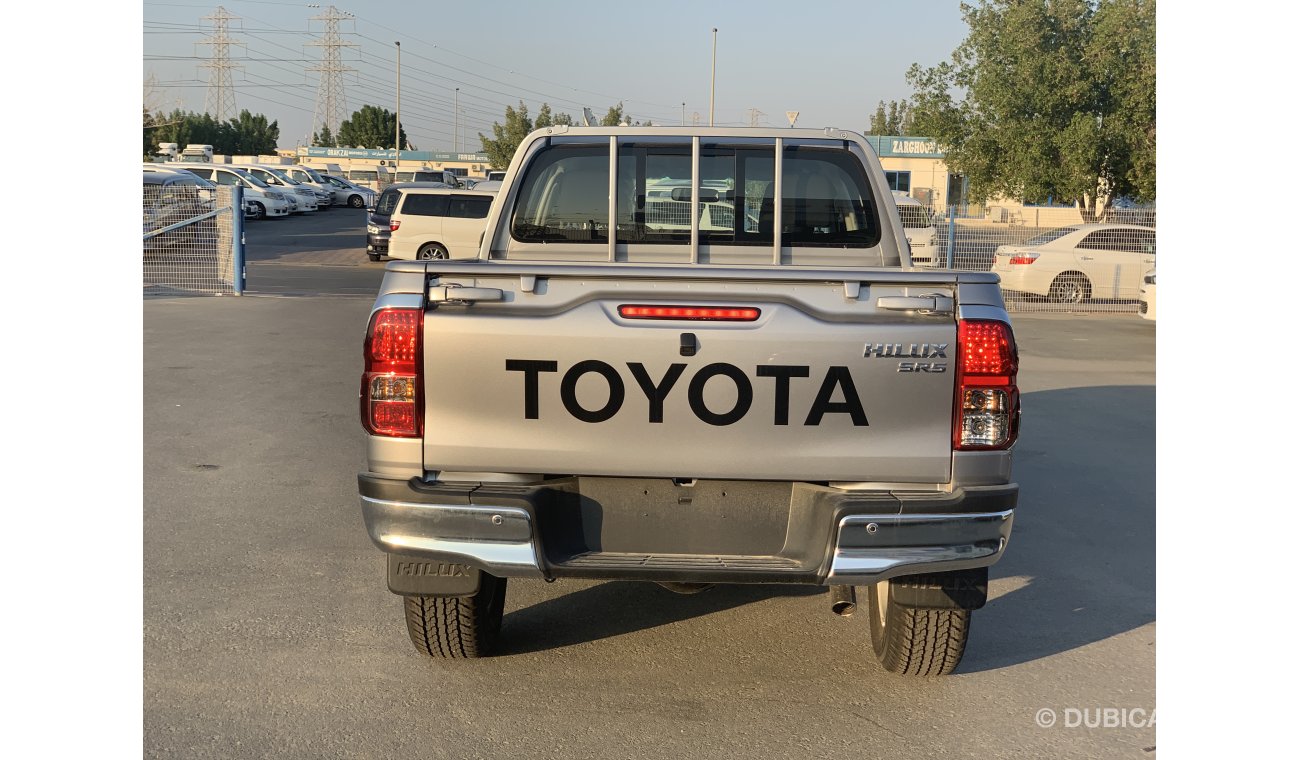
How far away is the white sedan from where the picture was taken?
64.4ft

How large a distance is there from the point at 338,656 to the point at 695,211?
2575mm

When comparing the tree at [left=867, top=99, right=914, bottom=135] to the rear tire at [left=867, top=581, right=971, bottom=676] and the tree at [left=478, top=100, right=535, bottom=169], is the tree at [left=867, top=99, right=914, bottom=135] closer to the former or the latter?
the tree at [left=478, top=100, right=535, bottom=169]

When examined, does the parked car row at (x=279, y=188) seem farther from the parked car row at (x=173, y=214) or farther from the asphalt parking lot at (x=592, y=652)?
the asphalt parking lot at (x=592, y=652)

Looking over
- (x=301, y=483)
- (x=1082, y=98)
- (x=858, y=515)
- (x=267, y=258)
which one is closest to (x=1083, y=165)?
(x=1082, y=98)

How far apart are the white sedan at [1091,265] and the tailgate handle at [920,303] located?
16.7 meters

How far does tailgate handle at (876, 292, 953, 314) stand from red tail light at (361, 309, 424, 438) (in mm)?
1472

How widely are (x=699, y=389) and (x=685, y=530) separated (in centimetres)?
48

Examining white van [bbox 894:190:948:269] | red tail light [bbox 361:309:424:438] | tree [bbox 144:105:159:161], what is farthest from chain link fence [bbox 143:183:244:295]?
tree [bbox 144:105:159:161]

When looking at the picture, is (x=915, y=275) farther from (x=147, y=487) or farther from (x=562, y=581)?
(x=147, y=487)

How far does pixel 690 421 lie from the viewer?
384cm

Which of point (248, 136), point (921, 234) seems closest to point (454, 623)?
point (921, 234)

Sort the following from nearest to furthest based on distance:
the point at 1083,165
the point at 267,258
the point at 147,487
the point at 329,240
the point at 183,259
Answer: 1. the point at 147,487
2. the point at 183,259
3. the point at 267,258
4. the point at 1083,165
5. the point at 329,240

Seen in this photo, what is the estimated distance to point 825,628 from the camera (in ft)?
16.7

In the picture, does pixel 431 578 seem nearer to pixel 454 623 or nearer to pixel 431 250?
pixel 454 623
